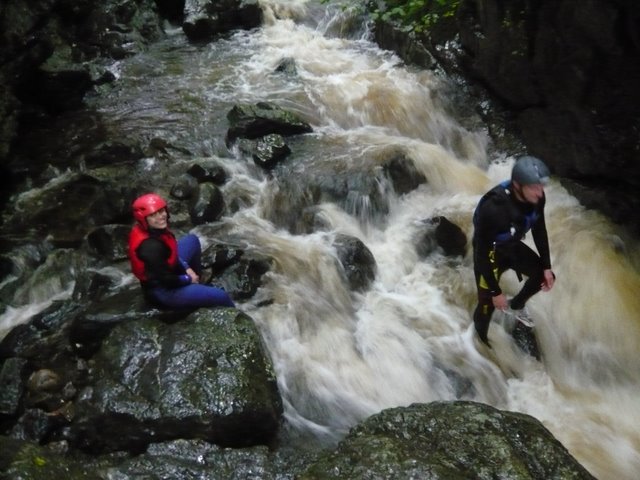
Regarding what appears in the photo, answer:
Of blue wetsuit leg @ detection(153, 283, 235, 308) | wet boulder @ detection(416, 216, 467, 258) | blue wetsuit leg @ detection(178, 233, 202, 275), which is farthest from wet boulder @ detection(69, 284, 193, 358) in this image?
wet boulder @ detection(416, 216, 467, 258)

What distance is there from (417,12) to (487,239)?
28.9 feet

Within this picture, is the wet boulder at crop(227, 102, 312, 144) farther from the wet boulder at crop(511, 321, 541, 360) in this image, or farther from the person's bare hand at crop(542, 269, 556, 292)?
the person's bare hand at crop(542, 269, 556, 292)

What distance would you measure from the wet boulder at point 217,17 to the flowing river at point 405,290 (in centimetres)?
419

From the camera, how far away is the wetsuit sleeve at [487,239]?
4840 mm

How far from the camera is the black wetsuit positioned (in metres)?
4.84

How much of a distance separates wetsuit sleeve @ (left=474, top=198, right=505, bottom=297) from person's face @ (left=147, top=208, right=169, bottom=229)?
2991 millimetres

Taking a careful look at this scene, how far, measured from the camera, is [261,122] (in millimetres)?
9906

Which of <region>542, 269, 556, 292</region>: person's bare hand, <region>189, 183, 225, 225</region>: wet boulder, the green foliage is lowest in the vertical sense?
<region>189, 183, 225, 225</region>: wet boulder

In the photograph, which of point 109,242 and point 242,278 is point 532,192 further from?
point 109,242

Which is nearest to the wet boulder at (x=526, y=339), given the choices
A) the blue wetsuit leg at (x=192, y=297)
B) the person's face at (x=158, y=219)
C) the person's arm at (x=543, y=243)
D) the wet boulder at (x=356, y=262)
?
the person's arm at (x=543, y=243)

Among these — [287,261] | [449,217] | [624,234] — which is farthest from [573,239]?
[287,261]

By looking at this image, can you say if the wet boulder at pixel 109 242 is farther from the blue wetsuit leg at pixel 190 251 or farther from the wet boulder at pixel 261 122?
the wet boulder at pixel 261 122

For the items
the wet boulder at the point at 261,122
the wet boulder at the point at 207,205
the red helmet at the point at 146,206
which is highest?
the red helmet at the point at 146,206

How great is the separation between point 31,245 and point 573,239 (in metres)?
7.76
